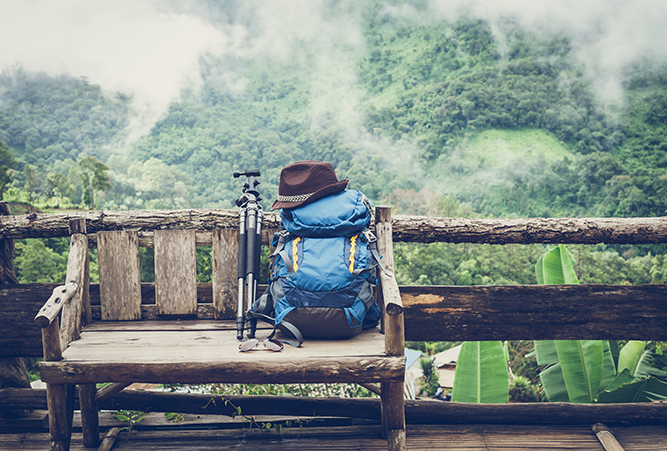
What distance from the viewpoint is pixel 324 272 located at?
2025 mm

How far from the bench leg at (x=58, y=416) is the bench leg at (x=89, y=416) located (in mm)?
375

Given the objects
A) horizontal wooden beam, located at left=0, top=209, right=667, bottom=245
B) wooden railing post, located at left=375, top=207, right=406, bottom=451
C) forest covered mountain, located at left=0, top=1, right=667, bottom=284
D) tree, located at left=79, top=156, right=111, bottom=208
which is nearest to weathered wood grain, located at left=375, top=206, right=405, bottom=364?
wooden railing post, located at left=375, top=207, right=406, bottom=451

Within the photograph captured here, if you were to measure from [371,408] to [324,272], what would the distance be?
1196 millimetres

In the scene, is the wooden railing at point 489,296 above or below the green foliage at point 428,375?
above

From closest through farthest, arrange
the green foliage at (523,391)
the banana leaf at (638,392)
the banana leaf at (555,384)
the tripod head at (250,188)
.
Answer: the tripod head at (250,188) → the banana leaf at (638,392) → the banana leaf at (555,384) → the green foliage at (523,391)

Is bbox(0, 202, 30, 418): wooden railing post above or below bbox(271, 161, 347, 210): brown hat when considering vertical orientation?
below

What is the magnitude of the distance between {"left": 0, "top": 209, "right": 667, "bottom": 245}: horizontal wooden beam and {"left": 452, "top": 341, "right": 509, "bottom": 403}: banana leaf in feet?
3.11

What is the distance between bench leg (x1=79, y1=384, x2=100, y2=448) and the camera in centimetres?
246

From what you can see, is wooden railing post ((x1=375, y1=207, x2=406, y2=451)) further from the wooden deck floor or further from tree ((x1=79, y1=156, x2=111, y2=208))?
tree ((x1=79, y1=156, x2=111, y2=208))

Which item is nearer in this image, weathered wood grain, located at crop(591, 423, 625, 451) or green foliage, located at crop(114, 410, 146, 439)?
weathered wood grain, located at crop(591, 423, 625, 451)

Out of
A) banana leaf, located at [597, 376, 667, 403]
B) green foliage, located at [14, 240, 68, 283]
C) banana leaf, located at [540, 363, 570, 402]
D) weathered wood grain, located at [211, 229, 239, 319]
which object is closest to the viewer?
weathered wood grain, located at [211, 229, 239, 319]

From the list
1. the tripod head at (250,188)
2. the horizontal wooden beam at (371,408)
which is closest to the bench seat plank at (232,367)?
the tripod head at (250,188)

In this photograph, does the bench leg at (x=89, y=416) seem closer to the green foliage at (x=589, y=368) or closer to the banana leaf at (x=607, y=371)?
the green foliage at (x=589, y=368)

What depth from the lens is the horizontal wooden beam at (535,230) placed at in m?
2.62
